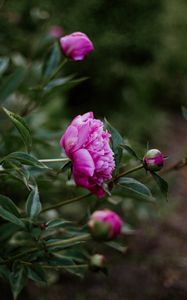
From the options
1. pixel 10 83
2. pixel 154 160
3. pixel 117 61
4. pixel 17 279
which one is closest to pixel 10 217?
pixel 17 279

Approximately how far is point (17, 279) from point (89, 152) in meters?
0.37

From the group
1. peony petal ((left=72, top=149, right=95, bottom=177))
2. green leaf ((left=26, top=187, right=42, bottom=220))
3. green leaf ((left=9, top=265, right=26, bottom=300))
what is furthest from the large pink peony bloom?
green leaf ((left=9, top=265, right=26, bottom=300))

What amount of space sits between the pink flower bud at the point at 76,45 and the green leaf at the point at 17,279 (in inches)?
21.4

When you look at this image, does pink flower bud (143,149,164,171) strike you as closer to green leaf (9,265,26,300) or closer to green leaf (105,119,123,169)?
green leaf (105,119,123,169)

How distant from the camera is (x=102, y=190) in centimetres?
115

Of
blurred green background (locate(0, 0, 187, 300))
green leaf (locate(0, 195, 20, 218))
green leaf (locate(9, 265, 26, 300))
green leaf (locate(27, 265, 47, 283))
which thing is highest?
green leaf (locate(0, 195, 20, 218))

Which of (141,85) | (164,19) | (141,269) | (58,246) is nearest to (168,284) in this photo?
(141,269)

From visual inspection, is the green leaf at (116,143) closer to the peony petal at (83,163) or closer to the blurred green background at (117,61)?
the peony petal at (83,163)

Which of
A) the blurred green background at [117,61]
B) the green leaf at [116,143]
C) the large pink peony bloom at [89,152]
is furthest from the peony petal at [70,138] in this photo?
the blurred green background at [117,61]

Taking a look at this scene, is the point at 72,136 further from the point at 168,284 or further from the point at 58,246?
the point at 168,284

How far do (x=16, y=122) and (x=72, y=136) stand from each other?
121mm

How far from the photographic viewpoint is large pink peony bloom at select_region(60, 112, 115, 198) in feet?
3.58

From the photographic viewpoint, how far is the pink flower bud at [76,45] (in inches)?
54.0

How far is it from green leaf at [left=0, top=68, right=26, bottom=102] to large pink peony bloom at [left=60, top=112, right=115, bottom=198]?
0.60 metres
